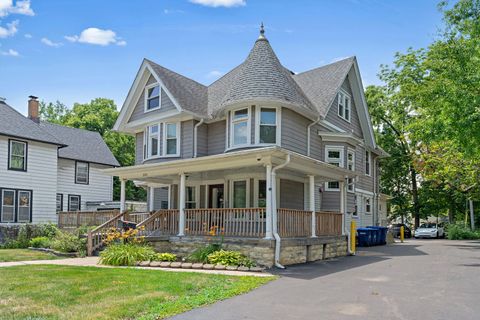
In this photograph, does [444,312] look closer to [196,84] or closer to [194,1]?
[194,1]

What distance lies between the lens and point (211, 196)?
20.0 metres

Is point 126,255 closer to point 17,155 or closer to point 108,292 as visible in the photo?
point 108,292

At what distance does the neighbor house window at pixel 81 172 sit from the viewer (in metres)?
30.5

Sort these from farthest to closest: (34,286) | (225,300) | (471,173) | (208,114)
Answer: (471,173) → (208,114) → (34,286) → (225,300)

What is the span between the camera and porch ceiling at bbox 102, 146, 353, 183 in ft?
45.5

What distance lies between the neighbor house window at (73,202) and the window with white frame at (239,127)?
16.6 m

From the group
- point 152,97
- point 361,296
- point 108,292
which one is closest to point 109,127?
point 152,97

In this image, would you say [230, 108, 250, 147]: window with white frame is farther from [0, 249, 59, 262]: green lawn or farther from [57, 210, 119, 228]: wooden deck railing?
[0, 249, 59, 262]: green lawn

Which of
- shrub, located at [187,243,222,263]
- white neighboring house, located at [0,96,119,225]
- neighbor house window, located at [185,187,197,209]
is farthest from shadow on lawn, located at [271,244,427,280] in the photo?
white neighboring house, located at [0,96,119,225]

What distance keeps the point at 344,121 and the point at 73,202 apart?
751 inches

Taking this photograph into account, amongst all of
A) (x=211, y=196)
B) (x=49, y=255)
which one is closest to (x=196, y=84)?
(x=211, y=196)

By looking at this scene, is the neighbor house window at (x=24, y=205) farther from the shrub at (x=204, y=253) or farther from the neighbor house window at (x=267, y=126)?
the neighbor house window at (x=267, y=126)

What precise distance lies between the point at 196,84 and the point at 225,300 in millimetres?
15653

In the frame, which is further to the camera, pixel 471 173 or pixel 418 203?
pixel 418 203
